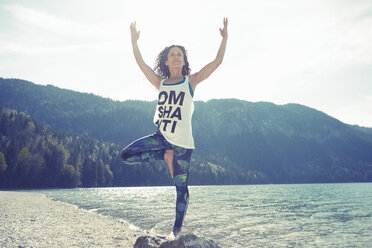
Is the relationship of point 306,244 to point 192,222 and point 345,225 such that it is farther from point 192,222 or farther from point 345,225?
point 345,225

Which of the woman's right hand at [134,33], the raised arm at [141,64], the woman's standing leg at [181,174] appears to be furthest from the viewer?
the woman's right hand at [134,33]

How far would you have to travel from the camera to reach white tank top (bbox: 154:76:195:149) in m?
4.42

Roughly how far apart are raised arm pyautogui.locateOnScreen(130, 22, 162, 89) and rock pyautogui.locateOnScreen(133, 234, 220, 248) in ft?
8.39

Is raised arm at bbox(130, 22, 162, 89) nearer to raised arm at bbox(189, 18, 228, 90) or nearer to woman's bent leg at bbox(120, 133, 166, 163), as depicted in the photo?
raised arm at bbox(189, 18, 228, 90)

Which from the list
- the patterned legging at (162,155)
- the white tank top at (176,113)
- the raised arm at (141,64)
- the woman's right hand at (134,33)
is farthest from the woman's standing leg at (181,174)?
the woman's right hand at (134,33)

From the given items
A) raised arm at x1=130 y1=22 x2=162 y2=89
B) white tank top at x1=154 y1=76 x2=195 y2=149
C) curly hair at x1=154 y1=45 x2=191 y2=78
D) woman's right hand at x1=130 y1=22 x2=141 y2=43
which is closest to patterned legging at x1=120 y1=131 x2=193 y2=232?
white tank top at x1=154 y1=76 x2=195 y2=149

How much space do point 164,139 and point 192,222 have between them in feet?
50.2

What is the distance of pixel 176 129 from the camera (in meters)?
4.42

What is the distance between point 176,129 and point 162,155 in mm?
501

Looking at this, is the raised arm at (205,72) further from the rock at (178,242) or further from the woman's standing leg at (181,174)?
the rock at (178,242)

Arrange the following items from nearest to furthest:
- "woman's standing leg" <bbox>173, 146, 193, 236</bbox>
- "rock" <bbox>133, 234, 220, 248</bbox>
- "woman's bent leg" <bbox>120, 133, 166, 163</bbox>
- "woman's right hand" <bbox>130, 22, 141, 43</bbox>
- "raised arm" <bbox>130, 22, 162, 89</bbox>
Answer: "woman's bent leg" <bbox>120, 133, 166, 163</bbox>
"woman's standing leg" <bbox>173, 146, 193, 236</bbox>
"rock" <bbox>133, 234, 220, 248</bbox>
"raised arm" <bbox>130, 22, 162, 89</bbox>
"woman's right hand" <bbox>130, 22, 141, 43</bbox>

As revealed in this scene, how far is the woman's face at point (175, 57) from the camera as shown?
4844 mm

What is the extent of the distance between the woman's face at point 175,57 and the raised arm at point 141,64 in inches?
13.7

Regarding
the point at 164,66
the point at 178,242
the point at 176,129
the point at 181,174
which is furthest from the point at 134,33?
the point at 178,242
